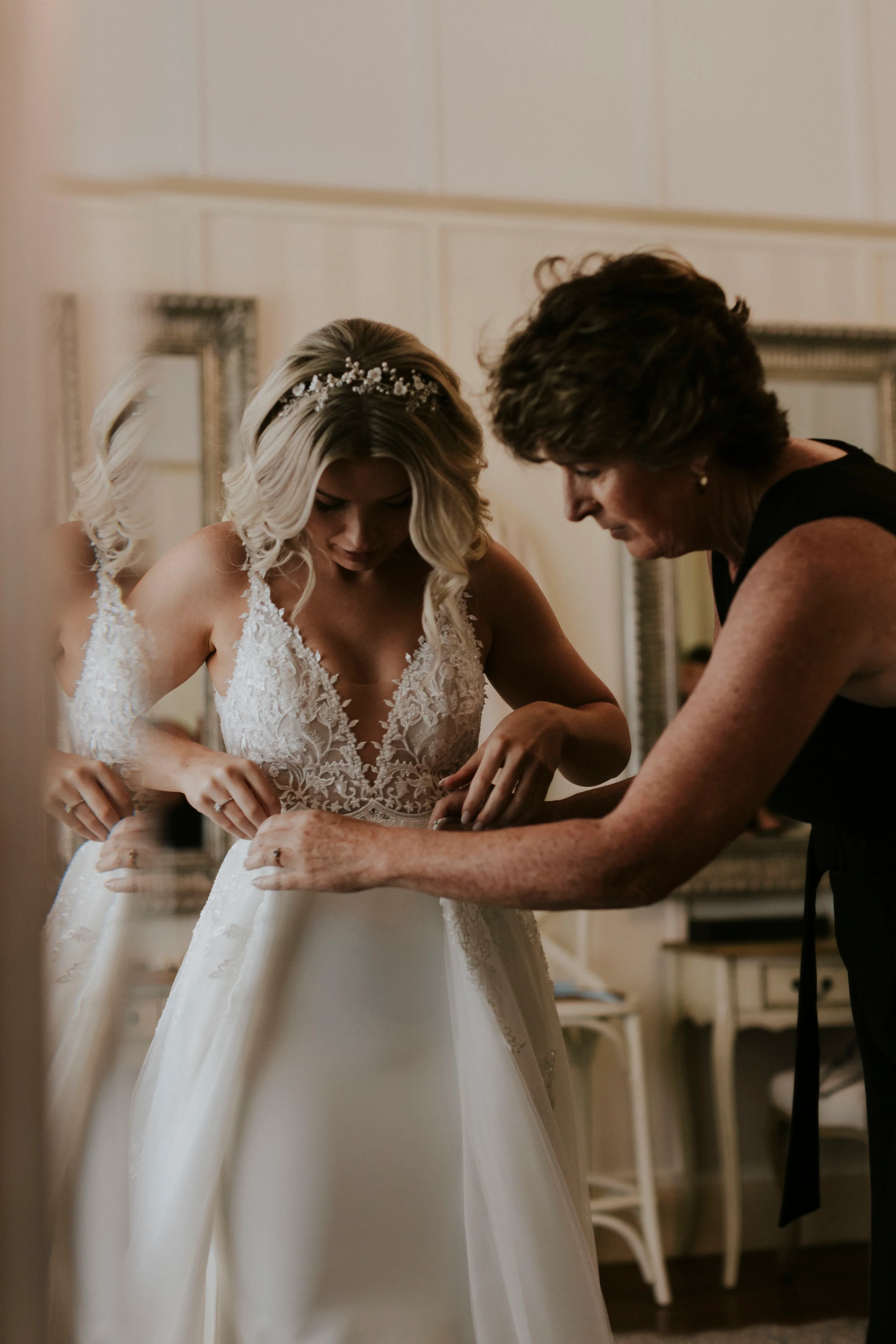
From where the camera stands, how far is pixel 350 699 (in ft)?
3.24

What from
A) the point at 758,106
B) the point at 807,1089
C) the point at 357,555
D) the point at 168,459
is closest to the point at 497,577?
the point at 357,555

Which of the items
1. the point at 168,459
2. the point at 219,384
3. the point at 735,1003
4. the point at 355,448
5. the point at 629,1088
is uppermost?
the point at 219,384

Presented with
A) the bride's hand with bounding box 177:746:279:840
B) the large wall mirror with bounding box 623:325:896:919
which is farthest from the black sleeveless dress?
the large wall mirror with bounding box 623:325:896:919

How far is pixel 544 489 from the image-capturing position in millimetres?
2191

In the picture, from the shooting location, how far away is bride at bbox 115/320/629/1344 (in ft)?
2.77

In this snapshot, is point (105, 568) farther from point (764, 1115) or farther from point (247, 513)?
point (764, 1115)

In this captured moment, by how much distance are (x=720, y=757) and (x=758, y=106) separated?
85.1 inches

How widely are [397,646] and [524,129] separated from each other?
1714 mm

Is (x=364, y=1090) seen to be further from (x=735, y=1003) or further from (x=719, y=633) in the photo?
(x=735, y=1003)

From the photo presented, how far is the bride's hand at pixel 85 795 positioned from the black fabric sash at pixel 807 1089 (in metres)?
0.76

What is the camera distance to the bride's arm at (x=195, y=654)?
17.0 inches

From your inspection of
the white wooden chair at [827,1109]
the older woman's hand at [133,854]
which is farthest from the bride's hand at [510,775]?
the white wooden chair at [827,1109]

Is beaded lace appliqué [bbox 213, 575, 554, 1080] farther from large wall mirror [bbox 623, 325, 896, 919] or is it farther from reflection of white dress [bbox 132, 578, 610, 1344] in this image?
large wall mirror [bbox 623, 325, 896, 919]

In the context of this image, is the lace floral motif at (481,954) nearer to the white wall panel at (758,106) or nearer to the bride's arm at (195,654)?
the bride's arm at (195,654)
